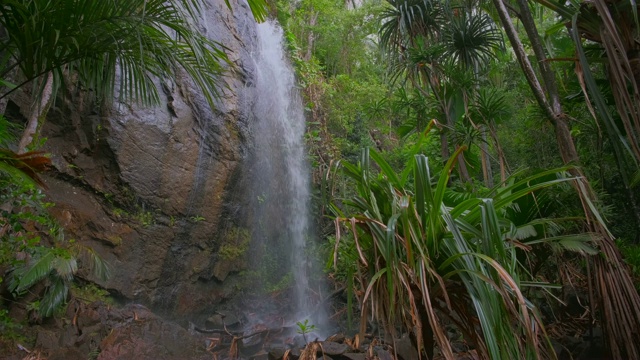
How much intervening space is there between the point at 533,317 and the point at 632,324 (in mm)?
1058

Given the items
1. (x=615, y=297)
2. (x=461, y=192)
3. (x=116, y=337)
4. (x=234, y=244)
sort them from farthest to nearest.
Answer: (x=234, y=244) → (x=116, y=337) → (x=461, y=192) → (x=615, y=297)

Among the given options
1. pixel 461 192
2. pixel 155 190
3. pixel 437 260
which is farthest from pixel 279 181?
pixel 437 260

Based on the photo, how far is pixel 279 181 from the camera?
26.3 feet

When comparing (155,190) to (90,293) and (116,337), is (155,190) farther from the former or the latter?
(116,337)

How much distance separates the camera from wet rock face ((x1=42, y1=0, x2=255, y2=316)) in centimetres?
524

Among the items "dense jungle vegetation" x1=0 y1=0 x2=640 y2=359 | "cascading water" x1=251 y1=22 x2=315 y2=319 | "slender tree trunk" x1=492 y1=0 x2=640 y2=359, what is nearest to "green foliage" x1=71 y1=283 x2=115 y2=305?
"dense jungle vegetation" x1=0 y1=0 x2=640 y2=359

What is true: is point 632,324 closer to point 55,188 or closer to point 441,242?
point 441,242

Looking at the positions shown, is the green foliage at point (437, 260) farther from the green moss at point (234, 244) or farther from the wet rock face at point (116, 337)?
the green moss at point (234, 244)

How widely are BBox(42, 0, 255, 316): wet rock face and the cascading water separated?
645 millimetres

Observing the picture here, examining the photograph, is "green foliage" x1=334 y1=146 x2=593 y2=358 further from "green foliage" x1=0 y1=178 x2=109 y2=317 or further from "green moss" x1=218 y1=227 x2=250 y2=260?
"green moss" x1=218 y1=227 x2=250 y2=260

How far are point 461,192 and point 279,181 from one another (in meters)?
5.19

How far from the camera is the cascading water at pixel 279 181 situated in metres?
7.37

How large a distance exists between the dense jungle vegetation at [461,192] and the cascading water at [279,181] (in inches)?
40.0

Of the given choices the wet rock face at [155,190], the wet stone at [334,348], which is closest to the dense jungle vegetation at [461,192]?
the wet rock face at [155,190]
